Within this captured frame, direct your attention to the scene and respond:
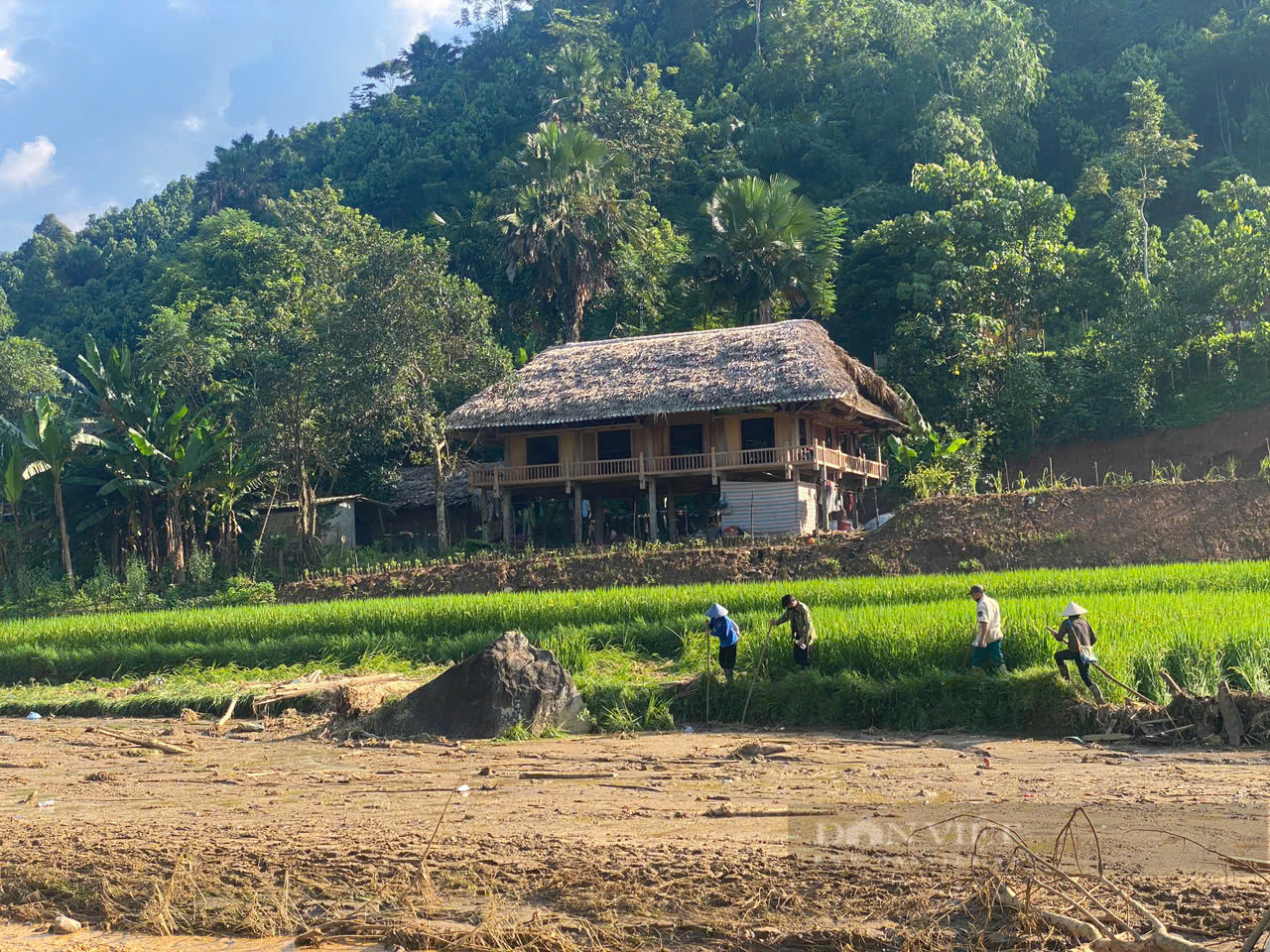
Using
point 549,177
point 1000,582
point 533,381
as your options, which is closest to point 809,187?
point 549,177

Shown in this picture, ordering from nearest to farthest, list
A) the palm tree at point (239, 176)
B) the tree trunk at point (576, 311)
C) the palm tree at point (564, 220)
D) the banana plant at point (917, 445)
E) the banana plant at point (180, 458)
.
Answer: the banana plant at point (180, 458) < the banana plant at point (917, 445) < the palm tree at point (564, 220) < the tree trunk at point (576, 311) < the palm tree at point (239, 176)

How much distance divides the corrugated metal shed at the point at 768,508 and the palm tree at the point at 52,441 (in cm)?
1729

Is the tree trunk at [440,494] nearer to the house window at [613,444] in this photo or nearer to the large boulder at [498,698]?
the house window at [613,444]

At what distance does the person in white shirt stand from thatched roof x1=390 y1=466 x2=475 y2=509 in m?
24.8

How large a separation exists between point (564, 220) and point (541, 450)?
9.11 metres

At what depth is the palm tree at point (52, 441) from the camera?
2984 centimetres

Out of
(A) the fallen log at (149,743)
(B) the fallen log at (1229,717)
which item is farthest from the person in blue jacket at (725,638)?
(A) the fallen log at (149,743)

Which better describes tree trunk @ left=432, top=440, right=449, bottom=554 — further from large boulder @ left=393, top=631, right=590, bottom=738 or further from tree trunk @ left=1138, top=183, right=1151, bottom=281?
tree trunk @ left=1138, top=183, right=1151, bottom=281

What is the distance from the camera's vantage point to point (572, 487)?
3117 centimetres

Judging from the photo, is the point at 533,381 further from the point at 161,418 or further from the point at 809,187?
the point at 809,187

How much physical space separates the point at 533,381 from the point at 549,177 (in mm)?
9731

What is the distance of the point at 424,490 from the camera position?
35.8 meters

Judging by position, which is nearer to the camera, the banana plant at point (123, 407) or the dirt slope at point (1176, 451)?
the banana plant at point (123, 407)

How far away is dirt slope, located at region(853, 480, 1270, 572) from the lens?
22422 millimetres
